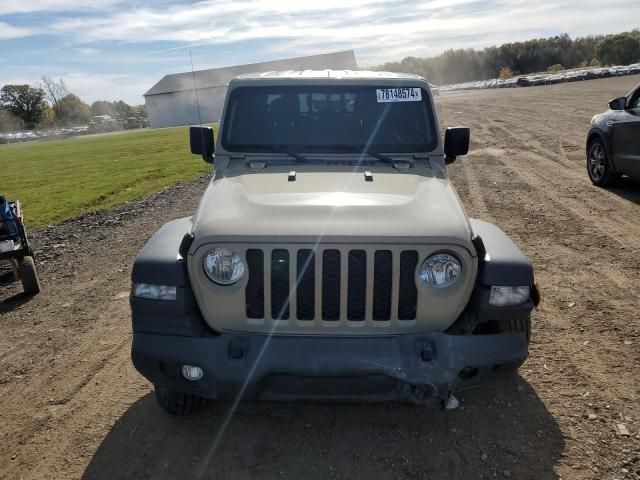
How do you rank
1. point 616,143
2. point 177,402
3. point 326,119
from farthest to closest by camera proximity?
point 616,143 < point 326,119 < point 177,402

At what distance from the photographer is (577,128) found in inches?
Answer: 672

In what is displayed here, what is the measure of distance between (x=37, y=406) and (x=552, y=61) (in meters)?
99.4

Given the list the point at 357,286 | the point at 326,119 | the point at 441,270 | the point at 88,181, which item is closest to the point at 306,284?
the point at 357,286

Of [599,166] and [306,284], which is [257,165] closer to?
[306,284]

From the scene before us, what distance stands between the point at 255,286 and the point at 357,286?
538 mm

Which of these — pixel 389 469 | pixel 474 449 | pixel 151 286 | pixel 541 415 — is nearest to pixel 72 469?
pixel 151 286

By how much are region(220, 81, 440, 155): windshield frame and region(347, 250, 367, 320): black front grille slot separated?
147 cm

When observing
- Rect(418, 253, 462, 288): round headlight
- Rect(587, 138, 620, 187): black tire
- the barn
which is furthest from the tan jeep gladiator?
the barn

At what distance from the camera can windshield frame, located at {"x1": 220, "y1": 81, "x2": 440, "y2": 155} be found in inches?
159

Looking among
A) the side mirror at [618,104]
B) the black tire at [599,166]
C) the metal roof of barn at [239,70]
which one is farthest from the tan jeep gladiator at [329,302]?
the metal roof of barn at [239,70]

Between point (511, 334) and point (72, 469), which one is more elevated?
point (511, 334)

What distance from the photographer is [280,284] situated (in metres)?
2.78

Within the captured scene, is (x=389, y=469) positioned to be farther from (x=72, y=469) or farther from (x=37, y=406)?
(x=37, y=406)

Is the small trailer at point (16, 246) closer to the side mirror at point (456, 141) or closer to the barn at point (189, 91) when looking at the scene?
the side mirror at point (456, 141)
